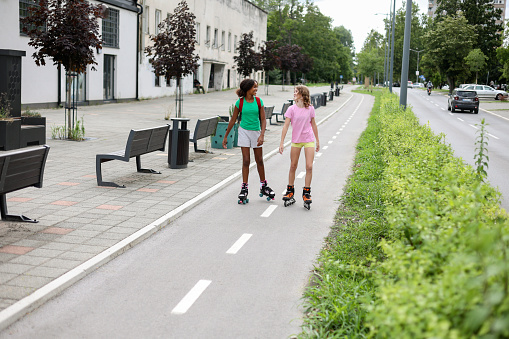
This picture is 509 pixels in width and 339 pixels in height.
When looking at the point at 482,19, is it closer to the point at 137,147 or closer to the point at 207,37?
the point at 207,37

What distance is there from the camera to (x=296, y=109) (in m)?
9.08

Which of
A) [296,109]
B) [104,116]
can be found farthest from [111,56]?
[296,109]

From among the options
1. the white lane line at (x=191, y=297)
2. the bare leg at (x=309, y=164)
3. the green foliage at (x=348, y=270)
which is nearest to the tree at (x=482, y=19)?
the bare leg at (x=309, y=164)

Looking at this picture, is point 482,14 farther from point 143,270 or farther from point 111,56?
point 143,270

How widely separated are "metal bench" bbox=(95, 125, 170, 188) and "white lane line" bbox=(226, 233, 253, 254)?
344 cm

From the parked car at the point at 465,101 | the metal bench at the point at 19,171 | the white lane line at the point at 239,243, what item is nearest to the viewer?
the white lane line at the point at 239,243

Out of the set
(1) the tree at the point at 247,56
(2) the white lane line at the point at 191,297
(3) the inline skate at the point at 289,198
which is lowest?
(2) the white lane line at the point at 191,297

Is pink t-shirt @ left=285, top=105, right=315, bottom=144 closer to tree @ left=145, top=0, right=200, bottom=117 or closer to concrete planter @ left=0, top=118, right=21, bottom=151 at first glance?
concrete planter @ left=0, top=118, right=21, bottom=151

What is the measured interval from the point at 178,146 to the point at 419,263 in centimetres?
944

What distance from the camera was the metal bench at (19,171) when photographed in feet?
22.5

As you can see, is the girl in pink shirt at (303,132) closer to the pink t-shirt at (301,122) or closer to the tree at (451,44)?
the pink t-shirt at (301,122)

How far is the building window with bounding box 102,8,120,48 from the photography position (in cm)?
3572

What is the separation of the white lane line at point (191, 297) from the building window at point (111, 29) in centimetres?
3210

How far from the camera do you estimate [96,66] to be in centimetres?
3425
